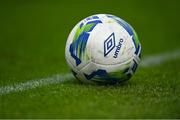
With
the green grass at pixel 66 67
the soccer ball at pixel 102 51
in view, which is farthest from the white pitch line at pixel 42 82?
the soccer ball at pixel 102 51

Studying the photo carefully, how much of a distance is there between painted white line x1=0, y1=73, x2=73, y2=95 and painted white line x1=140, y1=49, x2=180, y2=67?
230 cm

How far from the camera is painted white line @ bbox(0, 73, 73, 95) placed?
7.00 m

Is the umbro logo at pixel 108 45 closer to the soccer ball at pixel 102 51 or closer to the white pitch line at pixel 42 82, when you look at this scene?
the soccer ball at pixel 102 51

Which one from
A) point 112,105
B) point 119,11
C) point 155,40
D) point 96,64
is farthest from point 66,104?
point 119,11

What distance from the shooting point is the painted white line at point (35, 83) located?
276 inches

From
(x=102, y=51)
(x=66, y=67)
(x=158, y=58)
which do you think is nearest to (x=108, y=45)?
(x=102, y=51)

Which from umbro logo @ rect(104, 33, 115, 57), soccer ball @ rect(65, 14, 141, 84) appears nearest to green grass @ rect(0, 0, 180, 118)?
soccer ball @ rect(65, 14, 141, 84)

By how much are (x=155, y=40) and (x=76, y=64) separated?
6998mm

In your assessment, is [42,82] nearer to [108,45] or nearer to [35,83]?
[35,83]

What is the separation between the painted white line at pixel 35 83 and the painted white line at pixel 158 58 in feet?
7.54

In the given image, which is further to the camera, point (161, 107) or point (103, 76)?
point (103, 76)

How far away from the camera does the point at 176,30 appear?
49.7 feet

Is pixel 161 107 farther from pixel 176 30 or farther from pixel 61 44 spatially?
pixel 176 30

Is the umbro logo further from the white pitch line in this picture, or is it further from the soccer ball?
the white pitch line
